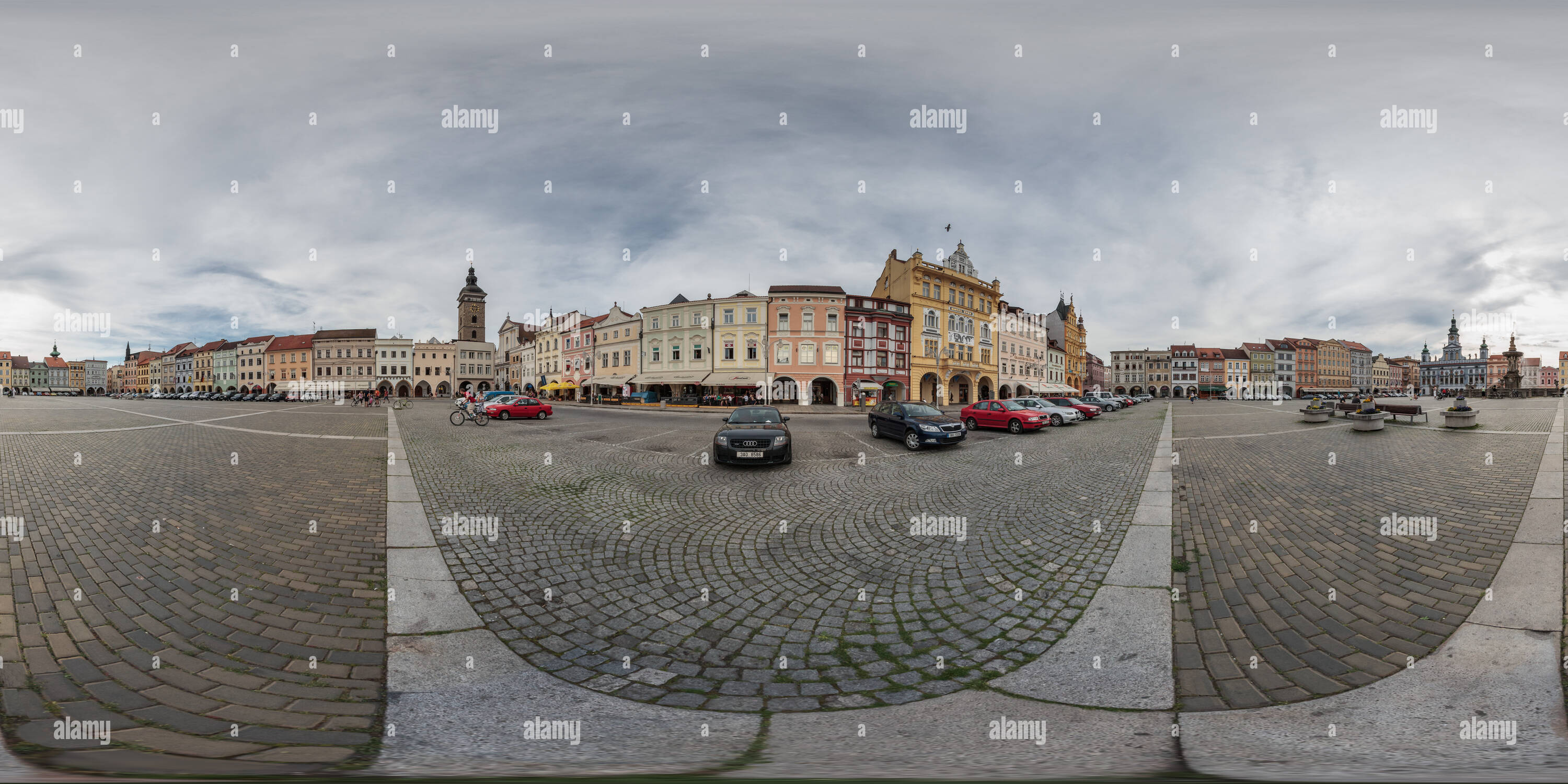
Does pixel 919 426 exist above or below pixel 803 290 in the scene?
below

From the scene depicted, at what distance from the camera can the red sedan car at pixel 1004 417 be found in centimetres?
1967

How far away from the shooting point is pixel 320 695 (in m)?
3.00

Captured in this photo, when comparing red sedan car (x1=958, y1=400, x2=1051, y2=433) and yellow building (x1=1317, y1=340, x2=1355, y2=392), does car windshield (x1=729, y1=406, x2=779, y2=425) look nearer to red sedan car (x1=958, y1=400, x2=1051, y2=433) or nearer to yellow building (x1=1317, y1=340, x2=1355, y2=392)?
red sedan car (x1=958, y1=400, x2=1051, y2=433)

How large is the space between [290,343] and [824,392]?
91.2 metres

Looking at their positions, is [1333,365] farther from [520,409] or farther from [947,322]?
[520,409]

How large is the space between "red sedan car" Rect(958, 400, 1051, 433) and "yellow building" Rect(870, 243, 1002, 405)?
2565 cm

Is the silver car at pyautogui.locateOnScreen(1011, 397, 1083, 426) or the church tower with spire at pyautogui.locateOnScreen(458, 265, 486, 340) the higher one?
the church tower with spire at pyautogui.locateOnScreen(458, 265, 486, 340)

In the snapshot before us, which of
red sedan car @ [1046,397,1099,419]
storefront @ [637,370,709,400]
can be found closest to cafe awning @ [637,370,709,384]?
storefront @ [637,370,709,400]

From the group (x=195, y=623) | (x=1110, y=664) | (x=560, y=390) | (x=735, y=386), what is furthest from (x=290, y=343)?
(x=1110, y=664)

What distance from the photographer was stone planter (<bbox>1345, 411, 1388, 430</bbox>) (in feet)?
60.5

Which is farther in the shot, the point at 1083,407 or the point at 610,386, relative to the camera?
the point at 610,386

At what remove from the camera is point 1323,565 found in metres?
4.90

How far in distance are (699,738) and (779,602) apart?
1.44m

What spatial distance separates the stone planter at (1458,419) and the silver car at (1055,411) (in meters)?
10.6
